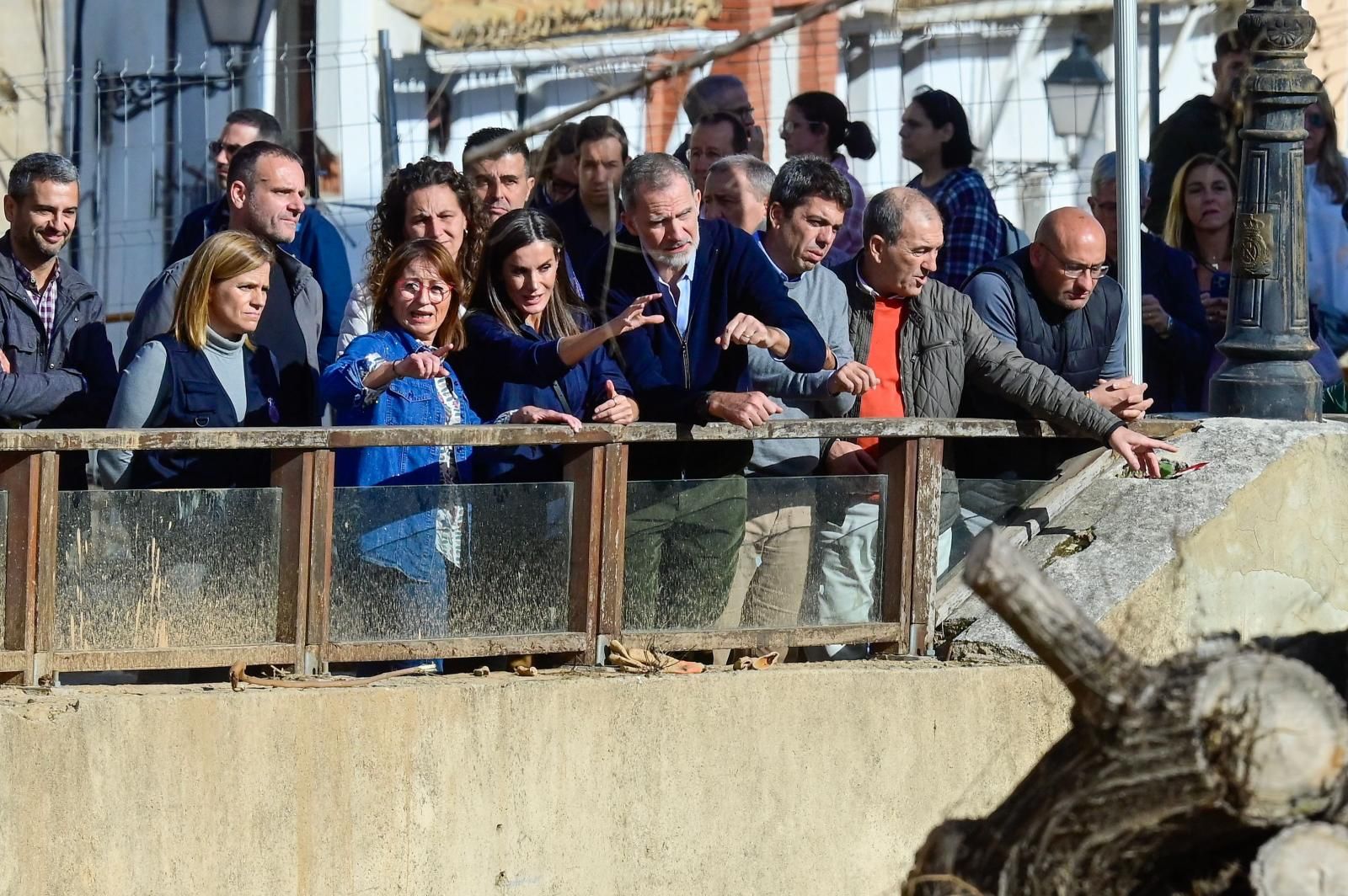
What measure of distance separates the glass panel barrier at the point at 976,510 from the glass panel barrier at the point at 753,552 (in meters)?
0.24

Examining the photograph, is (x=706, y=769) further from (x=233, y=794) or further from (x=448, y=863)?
(x=233, y=794)

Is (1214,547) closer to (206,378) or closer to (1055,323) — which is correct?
(1055,323)

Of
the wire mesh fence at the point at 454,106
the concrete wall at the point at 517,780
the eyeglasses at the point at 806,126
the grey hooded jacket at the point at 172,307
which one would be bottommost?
the concrete wall at the point at 517,780

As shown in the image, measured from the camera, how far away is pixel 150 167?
37.0 feet

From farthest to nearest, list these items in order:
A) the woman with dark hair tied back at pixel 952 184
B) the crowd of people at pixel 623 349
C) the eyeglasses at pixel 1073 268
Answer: the woman with dark hair tied back at pixel 952 184 < the eyeglasses at pixel 1073 268 < the crowd of people at pixel 623 349

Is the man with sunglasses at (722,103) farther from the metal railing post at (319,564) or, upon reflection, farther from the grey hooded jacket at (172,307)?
the metal railing post at (319,564)

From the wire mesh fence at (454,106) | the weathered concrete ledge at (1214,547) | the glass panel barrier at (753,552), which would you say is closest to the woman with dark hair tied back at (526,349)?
the glass panel barrier at (753,552)

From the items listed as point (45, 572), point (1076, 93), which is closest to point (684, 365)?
point (45, 572)

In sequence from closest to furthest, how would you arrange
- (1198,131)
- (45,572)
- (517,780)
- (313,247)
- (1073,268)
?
(45,572)
(517,780)
(1073,268)
(313,247)
(1198,131)

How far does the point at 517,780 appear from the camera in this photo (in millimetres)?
6043

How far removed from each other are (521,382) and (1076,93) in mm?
5858

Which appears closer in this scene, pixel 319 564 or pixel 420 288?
pixel 319 564

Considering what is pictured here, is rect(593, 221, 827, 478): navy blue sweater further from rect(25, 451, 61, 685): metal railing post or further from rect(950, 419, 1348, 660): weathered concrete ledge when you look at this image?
rect(25, 451, 61, 685): metal railing post

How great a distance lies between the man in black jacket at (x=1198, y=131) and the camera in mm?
8906
